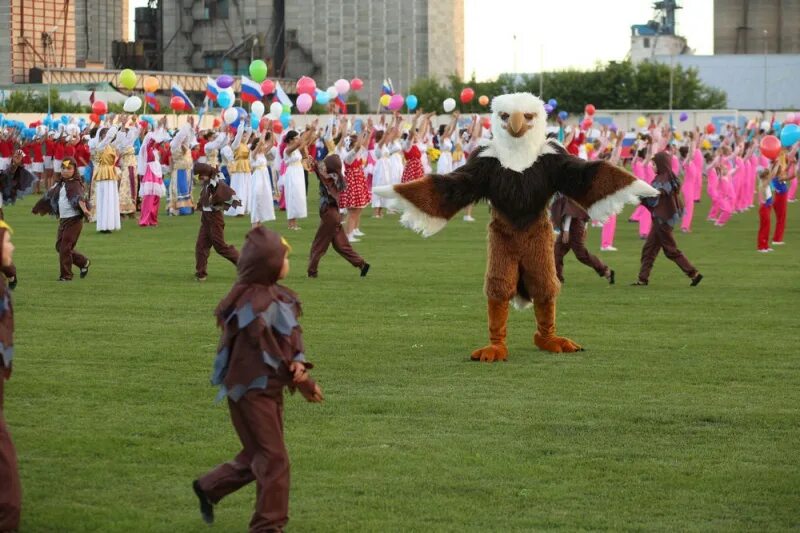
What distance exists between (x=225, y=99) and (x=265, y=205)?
14.6 ft

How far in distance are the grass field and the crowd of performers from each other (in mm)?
522

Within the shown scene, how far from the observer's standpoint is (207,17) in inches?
3374

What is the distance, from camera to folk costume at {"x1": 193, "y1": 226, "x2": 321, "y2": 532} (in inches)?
257

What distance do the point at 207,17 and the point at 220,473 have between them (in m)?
81.1

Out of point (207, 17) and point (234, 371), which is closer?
point (234, 371)

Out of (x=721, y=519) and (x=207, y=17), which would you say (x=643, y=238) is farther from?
(x=207, y=17)

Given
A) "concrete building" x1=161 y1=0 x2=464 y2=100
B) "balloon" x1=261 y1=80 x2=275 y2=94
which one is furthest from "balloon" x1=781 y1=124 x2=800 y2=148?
"concrete building" x1=161 y1=0 x2=464 y2=100

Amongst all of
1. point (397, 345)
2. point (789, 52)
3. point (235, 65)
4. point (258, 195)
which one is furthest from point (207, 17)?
point (397, 345)

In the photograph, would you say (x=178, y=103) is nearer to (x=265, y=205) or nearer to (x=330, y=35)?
(x=265, y=205)

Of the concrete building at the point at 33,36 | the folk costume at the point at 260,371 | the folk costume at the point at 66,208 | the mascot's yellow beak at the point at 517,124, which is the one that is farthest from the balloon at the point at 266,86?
the concrete building at the point at 33,36

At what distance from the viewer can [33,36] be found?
7538cm

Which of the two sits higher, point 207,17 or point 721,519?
point 207,17

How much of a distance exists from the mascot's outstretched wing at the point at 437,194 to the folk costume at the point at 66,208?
651 centimetres

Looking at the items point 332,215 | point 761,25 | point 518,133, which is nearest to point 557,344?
point 518,133
